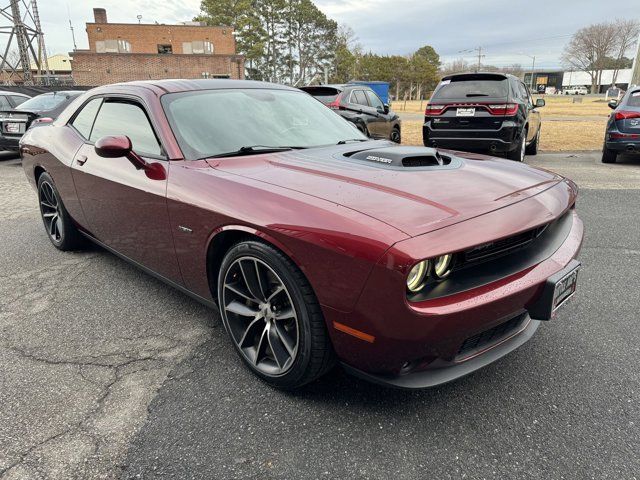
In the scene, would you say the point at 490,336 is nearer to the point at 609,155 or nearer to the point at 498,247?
the point at 498,247

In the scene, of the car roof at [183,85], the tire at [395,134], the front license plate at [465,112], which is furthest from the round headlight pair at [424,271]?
the tire at [395,134]

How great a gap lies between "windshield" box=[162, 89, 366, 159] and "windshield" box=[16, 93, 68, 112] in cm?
866

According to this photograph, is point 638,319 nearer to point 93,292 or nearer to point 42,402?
point 42,402

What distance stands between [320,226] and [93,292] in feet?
7.83

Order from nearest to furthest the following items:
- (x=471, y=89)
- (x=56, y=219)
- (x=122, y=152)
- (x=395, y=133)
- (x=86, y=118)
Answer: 1. (x=122, y=152)
2. (x=86, y=118)
3. (x=56, y=219)
4. (x=471, y=89)
5. (x=395, y=133)

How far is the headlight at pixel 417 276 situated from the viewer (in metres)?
1.70

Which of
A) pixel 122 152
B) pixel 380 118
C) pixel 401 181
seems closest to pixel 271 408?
pixel 401 181

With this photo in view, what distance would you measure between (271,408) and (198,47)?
54.3 meters

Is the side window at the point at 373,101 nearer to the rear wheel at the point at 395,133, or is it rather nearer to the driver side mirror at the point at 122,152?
the rear wheel at the point at 395,133

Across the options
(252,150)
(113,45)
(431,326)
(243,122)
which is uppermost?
(113,45)

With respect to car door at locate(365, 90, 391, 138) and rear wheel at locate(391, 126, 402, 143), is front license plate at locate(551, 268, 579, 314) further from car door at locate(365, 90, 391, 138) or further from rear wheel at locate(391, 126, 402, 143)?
rear wheel at locate(391, 126, 402, 143)

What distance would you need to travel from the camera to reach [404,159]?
8.03 feet

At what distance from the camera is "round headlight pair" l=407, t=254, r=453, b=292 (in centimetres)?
170

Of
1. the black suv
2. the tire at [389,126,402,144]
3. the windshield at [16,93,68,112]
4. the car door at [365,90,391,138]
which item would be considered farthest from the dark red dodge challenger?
the windshield at [16,93,68,112]
